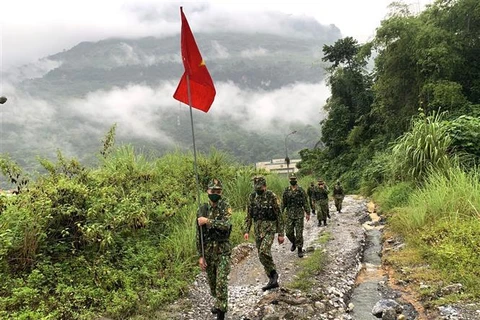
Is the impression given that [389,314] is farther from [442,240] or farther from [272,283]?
[442,240]

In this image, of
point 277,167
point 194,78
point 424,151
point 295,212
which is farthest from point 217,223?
point 277,167

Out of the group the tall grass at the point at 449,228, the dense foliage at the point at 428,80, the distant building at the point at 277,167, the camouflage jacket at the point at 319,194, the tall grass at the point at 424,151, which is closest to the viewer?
the tall grass at the point at 449,228

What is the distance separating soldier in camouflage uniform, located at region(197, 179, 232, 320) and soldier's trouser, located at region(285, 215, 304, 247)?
3981mm

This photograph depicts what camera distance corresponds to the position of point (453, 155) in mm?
11773

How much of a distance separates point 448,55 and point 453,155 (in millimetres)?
11309

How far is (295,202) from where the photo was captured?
9.55m

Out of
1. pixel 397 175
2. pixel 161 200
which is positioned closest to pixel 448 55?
pixel 397 175

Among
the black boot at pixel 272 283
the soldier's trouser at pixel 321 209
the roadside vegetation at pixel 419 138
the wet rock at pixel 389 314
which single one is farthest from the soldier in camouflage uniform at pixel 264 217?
the soldier's trouser at pixel 321 209

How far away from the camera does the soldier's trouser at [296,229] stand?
30.9 feet

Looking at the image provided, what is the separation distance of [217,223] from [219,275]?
757mm

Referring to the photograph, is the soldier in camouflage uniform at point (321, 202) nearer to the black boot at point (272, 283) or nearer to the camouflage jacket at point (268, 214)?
the camouflage jacket at point (268, 214)

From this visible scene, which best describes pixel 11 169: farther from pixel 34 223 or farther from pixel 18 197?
pixel 34 223

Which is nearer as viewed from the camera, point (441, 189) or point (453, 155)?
point (441, 189)

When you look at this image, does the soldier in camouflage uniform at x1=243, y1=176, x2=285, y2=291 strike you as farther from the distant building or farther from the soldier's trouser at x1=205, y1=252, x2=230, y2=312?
the distant building
